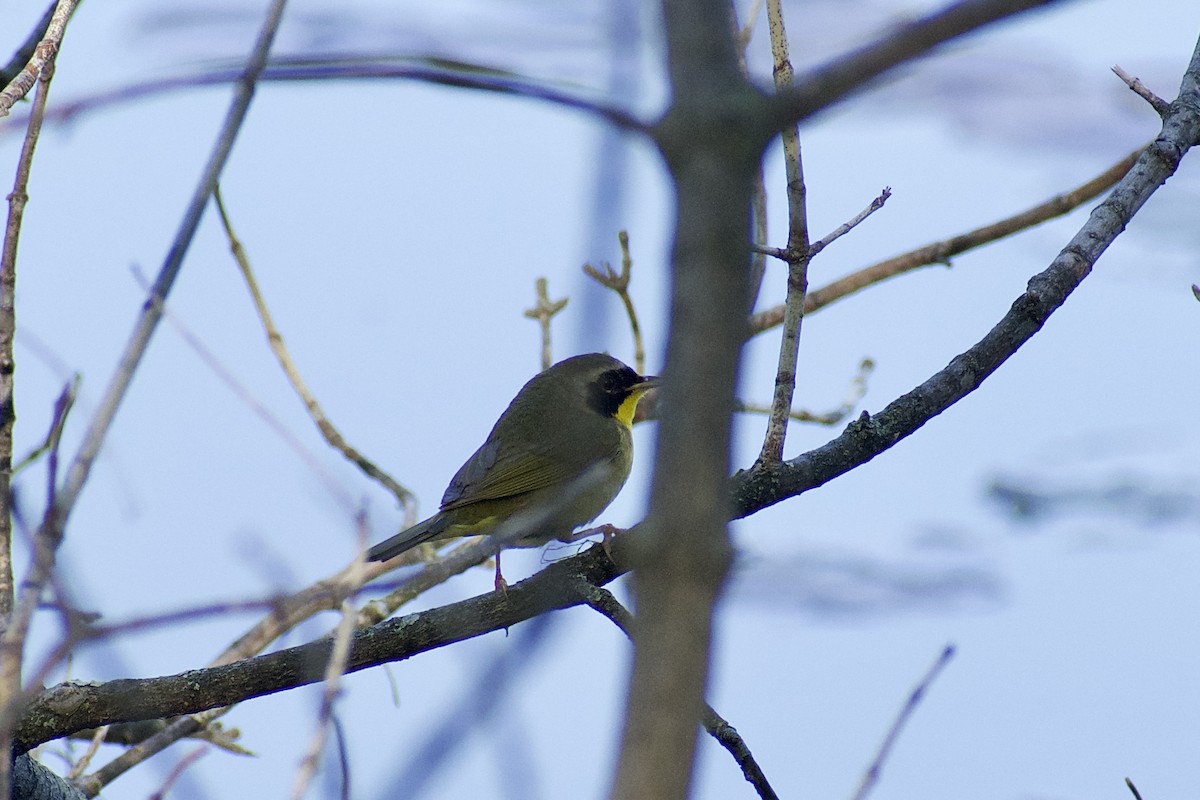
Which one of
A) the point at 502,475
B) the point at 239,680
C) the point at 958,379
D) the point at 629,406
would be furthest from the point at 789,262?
the point at 629,406

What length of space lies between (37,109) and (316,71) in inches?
59.6

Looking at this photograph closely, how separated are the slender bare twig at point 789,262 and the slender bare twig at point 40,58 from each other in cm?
175

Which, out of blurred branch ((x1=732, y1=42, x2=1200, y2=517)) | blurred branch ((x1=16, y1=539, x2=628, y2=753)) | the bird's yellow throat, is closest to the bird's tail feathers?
the bird's yellow throat

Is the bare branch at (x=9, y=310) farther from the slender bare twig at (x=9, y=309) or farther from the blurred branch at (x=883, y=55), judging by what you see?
the blurred branch at (x=883, y=55)

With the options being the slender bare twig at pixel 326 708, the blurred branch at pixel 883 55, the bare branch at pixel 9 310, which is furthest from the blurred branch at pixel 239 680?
the blurred branch at pixel 883 55

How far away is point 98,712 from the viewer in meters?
2.86

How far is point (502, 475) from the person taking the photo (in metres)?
5.30

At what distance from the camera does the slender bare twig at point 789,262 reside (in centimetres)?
298

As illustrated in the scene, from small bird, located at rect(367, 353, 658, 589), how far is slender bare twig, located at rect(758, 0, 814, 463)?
1.43m

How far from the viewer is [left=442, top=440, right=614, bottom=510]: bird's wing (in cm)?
513

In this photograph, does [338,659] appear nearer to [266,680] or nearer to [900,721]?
[900,721]

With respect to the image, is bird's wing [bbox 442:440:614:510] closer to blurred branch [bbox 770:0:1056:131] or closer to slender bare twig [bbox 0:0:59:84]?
slender bare twig [bbox 0:0:59:84]

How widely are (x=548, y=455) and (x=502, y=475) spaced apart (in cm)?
28

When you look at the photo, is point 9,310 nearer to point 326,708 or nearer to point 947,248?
point 326,708
